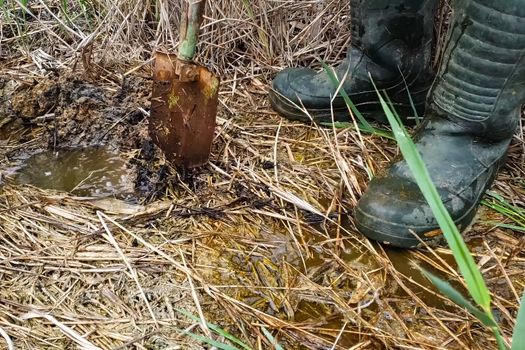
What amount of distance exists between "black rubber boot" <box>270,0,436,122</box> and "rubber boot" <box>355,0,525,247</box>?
11.7 inches

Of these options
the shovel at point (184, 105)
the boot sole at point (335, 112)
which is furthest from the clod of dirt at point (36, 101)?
the boot sole at point (335, 112)

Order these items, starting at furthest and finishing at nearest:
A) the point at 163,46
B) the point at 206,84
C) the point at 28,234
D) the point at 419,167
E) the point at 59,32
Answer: the point at 59,32 → the point at 163,46 → the point at 206,84 → the point at 28,234 → the point at 419,167

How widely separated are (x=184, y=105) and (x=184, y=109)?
0.04 ft

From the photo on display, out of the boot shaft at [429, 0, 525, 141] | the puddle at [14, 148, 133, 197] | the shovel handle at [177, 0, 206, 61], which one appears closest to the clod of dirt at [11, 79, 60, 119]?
the puddle at [14, 148, 133, 197]

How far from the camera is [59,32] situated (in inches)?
90.9

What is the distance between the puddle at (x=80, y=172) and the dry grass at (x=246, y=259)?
66mm

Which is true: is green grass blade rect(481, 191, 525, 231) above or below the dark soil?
above

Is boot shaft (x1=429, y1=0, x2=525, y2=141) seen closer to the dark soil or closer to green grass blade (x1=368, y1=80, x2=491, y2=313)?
green grass blade (x1=368, y1=80, x2=491, y2=313)

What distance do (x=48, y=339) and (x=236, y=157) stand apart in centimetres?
75

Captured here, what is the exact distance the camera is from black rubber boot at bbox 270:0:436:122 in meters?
1.67

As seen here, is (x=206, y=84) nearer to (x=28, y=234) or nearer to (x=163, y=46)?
(x=28, y=234)

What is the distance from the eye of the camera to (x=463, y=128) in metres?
1.43

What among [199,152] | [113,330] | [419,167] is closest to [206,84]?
[199,152]

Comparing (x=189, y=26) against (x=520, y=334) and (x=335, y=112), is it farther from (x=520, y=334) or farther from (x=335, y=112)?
(x=520, y=334)
